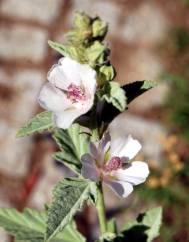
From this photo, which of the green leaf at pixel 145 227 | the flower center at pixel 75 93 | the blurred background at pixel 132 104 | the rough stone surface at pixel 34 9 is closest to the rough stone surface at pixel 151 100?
the blurred background at pixel 132 104

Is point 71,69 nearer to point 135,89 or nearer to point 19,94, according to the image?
point 135,89

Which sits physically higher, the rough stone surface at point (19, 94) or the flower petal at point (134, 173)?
the rough stone surface at point (19, 94)

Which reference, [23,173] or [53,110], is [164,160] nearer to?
[23,173]

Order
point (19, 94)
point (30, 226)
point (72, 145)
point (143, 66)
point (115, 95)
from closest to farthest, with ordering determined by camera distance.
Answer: point (115, 95)
point (72, 145)
point (30, 226)
point (19, 94)
point (143, 66)

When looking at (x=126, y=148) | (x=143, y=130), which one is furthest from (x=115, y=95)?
(x=143, y=130)

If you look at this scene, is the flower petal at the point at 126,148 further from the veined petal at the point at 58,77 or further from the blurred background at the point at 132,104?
the blurred background at the point at 132,104

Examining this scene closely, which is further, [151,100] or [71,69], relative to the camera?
[151,100]

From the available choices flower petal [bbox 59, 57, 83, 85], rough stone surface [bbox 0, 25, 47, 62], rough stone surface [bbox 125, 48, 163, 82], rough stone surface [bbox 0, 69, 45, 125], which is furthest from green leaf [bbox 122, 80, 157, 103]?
rough stone surface [bbox 0, 25, 47, 62]

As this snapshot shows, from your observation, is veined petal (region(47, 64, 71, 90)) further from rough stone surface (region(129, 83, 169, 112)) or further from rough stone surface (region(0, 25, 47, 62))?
rough stone surface (region(0, 25, 47, 62))
